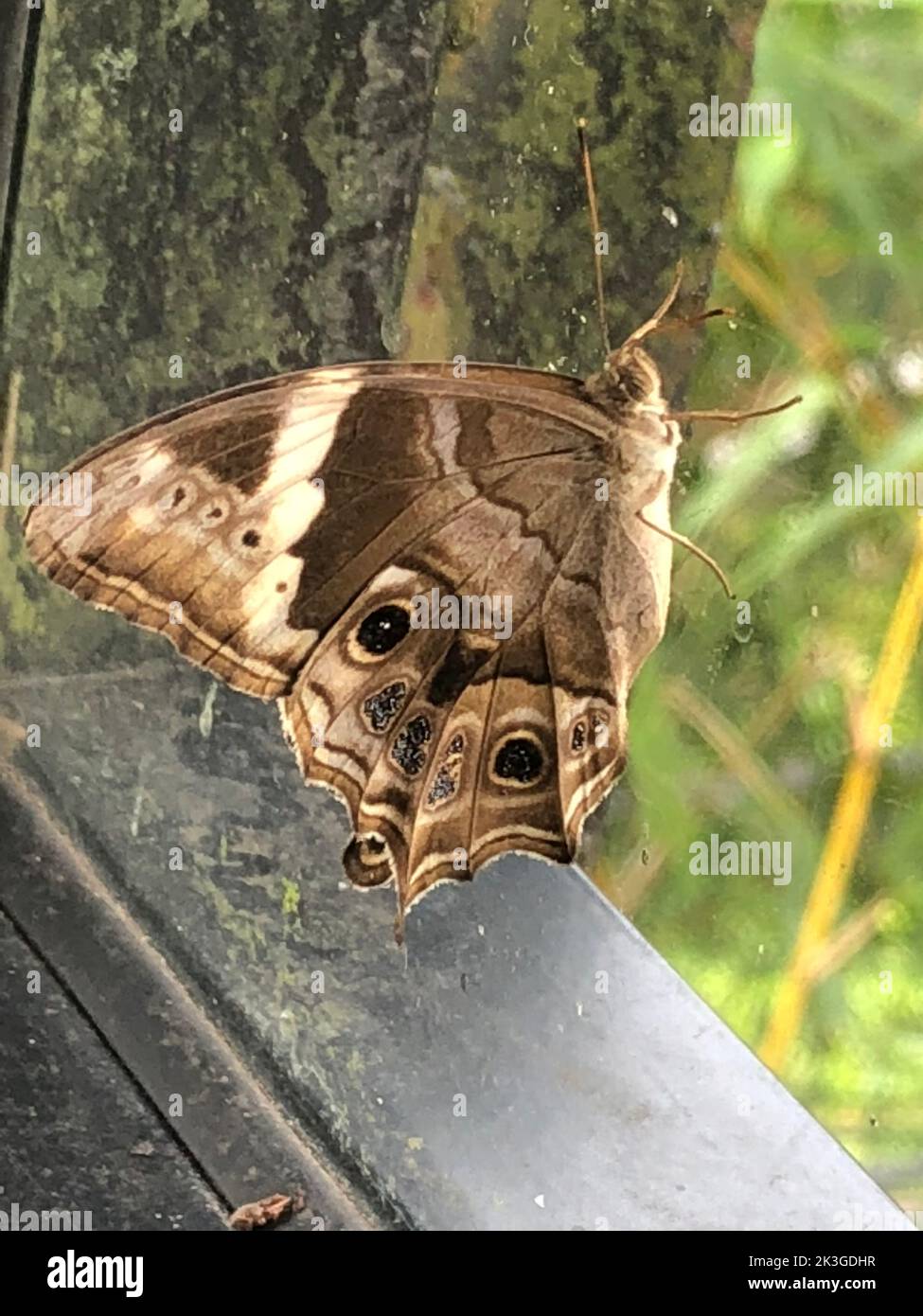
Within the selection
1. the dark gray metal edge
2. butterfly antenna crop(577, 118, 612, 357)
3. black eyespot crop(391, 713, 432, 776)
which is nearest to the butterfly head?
butterfly antenna crop(577, 118, 612, 357)

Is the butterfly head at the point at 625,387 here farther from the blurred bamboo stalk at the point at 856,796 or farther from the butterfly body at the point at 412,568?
the blurred bamboo stalk at the point at 856,796

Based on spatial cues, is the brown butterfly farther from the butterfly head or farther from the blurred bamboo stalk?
the blurred bamboo stalk

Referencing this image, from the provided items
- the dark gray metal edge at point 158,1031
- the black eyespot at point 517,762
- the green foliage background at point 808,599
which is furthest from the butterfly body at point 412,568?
the green foliage background at point 808,599

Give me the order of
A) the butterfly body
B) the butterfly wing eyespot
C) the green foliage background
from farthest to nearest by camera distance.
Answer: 1. the green foliage background
2. the butterfly wing eyespot
3. the butterfly body

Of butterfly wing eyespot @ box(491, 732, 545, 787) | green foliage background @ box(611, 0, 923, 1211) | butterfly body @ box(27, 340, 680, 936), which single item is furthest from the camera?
green foliage background @ box(611, 0, 923, 1211)

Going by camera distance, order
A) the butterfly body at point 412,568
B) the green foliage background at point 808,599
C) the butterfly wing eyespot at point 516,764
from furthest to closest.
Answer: the green foliage background at point 808,599
the butterfly wing eyespot at point 516,764
the butterfly body at point 412,568

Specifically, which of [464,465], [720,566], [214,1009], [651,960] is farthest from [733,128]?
[214,1009]
